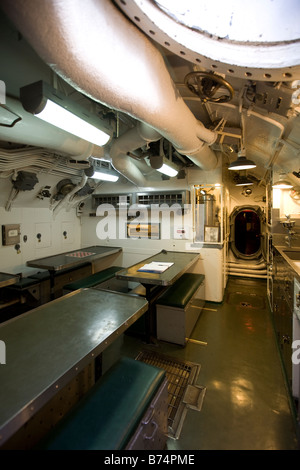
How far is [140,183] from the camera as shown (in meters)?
4.70

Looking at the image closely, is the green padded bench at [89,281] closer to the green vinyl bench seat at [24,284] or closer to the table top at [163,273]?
the green vinyl bench seat at [24,284]

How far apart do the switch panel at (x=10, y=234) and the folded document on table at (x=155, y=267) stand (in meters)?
2.37

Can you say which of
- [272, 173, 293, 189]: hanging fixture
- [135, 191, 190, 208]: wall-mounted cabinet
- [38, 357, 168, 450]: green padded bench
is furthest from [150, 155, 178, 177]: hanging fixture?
[38, 357, 168, 450]: green padded bench

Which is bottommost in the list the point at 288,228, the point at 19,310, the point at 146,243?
the point at 19,310

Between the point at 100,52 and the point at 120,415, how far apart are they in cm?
190

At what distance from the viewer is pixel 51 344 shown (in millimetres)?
1317

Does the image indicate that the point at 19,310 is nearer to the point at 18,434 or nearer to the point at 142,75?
the point at 18,434

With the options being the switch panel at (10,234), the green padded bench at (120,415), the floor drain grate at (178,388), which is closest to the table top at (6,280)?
the switch panel at (10,234)

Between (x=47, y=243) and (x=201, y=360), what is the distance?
11.9 ft

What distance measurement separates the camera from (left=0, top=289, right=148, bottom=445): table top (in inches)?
37.0

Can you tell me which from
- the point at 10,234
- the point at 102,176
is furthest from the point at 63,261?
the point at 102,176

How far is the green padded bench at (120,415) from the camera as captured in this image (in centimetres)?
113
